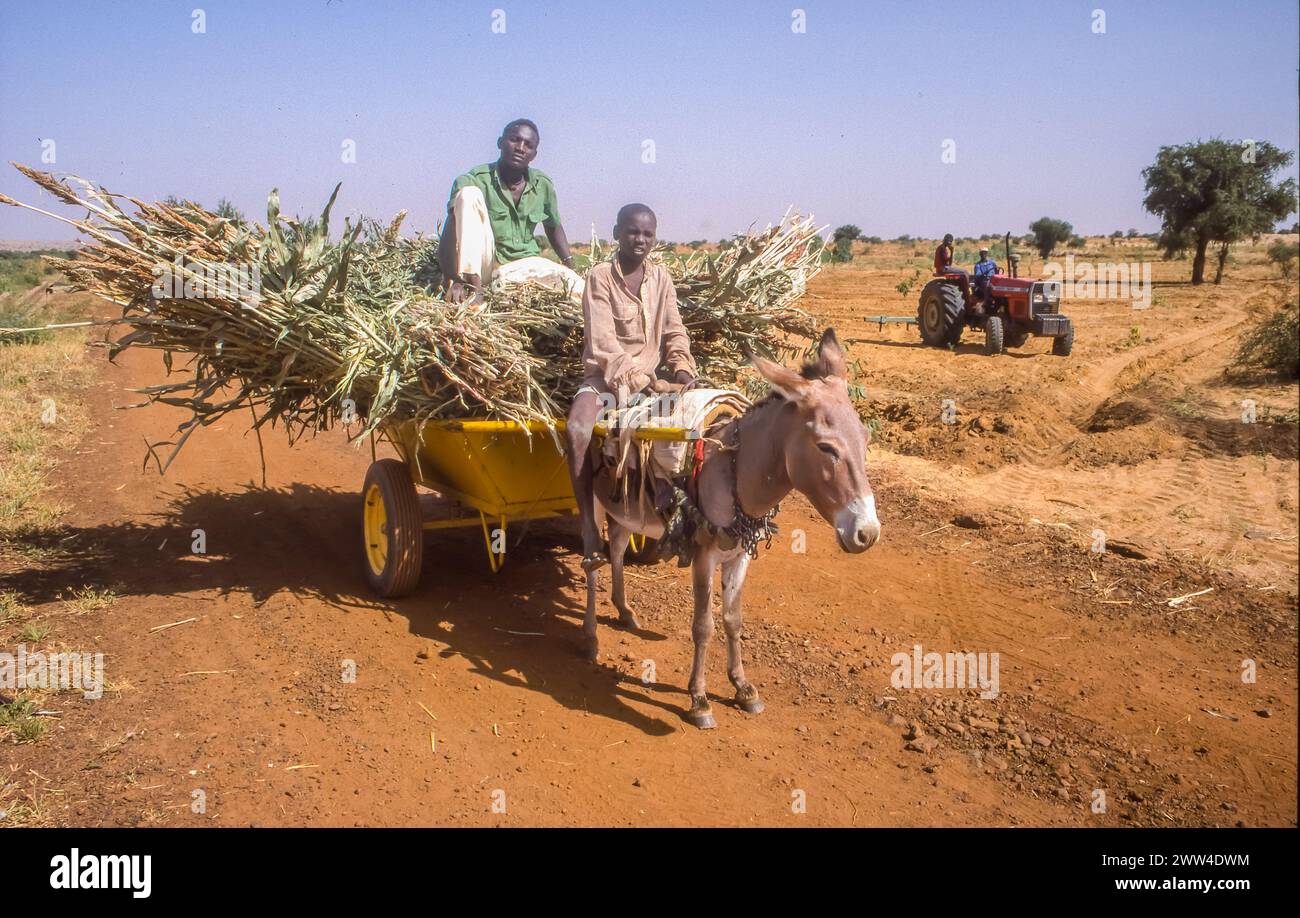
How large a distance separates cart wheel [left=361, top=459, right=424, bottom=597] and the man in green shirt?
1.28 meters

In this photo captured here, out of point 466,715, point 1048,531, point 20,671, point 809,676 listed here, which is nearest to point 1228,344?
point 1048,531

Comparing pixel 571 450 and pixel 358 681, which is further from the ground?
pixel 571 450

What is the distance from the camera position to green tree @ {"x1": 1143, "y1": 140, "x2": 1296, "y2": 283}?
97.0 feet

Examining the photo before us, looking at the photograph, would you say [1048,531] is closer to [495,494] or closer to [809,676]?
[809,676]

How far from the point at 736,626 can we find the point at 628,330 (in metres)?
1.77

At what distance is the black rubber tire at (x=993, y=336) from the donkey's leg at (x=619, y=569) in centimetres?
1200

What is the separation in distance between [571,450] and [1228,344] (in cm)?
1562

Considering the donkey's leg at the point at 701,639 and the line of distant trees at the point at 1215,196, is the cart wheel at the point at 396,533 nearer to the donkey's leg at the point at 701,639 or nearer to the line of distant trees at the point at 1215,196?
the donkey's leg at the point at 701,639

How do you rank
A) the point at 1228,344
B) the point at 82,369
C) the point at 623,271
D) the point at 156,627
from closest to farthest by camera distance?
the point at 623,271
the point at 156,627
the point at 82,369
the point at 1228,344

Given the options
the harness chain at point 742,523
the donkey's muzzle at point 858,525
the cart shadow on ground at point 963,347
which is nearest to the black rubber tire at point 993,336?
the cart shadow on ground at point 963,347

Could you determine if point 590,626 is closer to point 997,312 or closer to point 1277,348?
point 1277,348

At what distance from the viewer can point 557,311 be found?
579 cm

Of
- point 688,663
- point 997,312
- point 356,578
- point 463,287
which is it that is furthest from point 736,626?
point 997,312

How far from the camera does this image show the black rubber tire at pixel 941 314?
1658 centimetres
